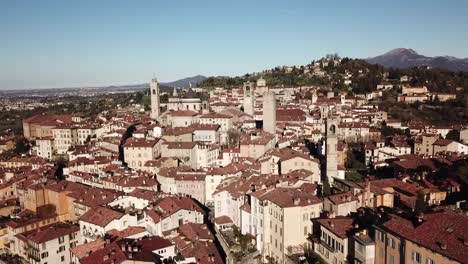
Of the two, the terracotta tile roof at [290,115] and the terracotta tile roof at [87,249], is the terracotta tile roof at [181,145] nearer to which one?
the terracotta tile roof at [87,249]

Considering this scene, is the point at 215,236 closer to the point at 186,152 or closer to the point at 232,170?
the point at 232,170

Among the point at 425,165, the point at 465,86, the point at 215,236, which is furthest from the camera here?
the point at 465,86

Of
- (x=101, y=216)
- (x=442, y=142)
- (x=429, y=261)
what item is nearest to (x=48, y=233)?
(x=101, y=216)

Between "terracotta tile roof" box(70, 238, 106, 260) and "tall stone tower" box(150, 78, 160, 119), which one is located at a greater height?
"tall stone tower" box(150, 78, 160, 119)

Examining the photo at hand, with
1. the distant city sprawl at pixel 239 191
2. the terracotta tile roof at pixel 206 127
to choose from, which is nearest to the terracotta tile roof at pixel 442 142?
the distant city sprawl at pixel 239 191

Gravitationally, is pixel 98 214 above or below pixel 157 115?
below

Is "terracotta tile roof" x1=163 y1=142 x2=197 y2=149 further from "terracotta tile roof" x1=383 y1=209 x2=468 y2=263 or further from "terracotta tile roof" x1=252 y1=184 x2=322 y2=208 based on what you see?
"terracotta tile roof" x1=383 y1=209 x2=468 y2=263

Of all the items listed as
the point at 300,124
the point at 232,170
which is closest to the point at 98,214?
the point at 232,170

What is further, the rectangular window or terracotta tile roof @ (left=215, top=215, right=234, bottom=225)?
terracotta tile roof @ (left=215, top=215, right=234, bottom=225)

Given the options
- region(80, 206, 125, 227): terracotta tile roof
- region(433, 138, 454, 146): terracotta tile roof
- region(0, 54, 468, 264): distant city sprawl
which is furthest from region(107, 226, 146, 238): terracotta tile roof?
region(433, 138, 454, 146): terracotta tile roof
